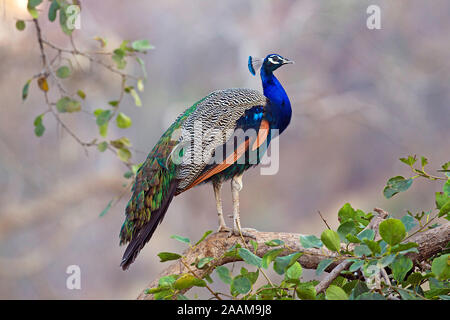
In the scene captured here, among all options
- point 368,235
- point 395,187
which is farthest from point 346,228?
point 395,187

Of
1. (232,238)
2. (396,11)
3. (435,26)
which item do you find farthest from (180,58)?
(232,238)

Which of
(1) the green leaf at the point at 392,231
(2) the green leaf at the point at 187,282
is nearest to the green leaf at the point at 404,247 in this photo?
(1) the green leaf at the point at 392,231

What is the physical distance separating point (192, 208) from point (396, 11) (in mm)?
2917

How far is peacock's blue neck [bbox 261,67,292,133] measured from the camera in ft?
6.48

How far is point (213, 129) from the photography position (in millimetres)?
1809

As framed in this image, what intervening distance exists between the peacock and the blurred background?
3.42 metres

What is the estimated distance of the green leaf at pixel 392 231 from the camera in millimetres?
918

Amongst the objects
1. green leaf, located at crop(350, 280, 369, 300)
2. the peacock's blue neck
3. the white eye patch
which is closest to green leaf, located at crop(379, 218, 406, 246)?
green leaf, located at crop(350, 280, 369, 300)

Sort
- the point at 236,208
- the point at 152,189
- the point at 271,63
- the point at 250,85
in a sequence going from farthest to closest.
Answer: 1. the point at 250,85
2. the point at 271,63
3. the point at 236,208
4. the point at 152,189

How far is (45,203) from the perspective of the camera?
4.91m

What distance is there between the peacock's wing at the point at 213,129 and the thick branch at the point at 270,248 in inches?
7.7

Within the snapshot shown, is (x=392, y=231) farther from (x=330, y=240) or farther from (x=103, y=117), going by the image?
(x=103, y=117)

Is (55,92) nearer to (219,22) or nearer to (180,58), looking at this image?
(180,58)

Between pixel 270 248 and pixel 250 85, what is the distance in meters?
3.69
